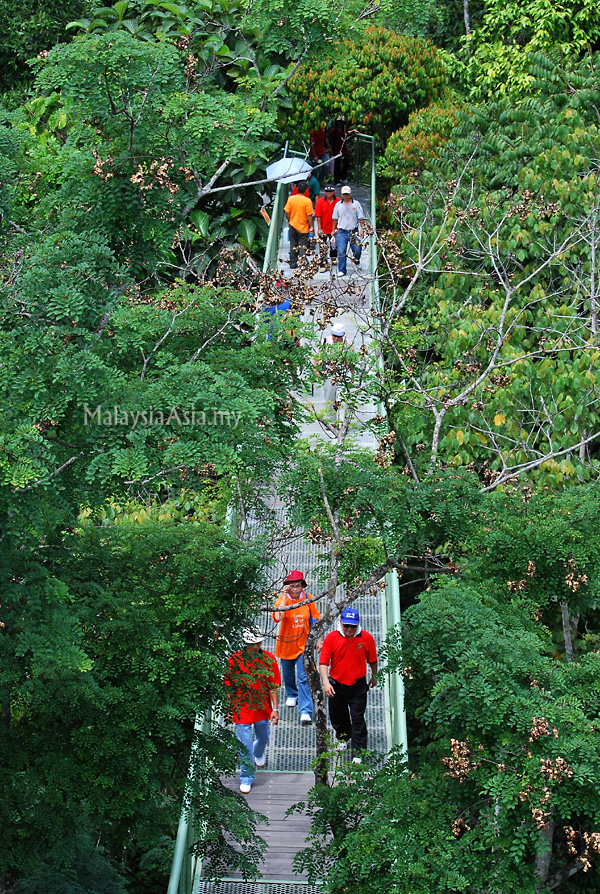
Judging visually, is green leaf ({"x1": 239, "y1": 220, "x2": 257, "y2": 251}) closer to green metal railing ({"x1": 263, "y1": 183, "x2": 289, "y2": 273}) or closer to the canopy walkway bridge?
green metal railing ({"x1": 263, "y1": 183, "x2": 289, "y2": 273})

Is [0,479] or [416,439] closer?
[0,479]

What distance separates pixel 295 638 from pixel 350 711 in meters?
0.75

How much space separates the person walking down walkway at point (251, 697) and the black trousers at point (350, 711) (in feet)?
1.59

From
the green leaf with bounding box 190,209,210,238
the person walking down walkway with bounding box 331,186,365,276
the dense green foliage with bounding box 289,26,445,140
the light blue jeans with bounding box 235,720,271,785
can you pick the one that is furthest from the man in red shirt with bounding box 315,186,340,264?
the light blue jeans with bounding box 235,720,271,785

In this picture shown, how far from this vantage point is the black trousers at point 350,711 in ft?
29.2

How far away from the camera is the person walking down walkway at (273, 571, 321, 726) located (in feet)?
29.6

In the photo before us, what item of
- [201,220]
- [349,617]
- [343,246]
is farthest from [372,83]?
[349,617]

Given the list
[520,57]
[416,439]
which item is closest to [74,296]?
[416,439]

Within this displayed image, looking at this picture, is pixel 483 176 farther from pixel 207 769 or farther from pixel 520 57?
pixel 207 769

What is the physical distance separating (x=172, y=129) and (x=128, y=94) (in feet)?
1.47

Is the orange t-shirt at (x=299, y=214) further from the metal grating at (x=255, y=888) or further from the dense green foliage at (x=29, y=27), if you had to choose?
the metal grating at (x=255, y=888)

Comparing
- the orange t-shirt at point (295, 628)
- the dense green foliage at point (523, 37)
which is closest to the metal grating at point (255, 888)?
the orange t-shirt at point (295, 628)

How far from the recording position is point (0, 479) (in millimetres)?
6039

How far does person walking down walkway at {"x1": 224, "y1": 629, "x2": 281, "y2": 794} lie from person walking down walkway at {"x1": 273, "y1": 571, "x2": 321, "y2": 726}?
38 cm
